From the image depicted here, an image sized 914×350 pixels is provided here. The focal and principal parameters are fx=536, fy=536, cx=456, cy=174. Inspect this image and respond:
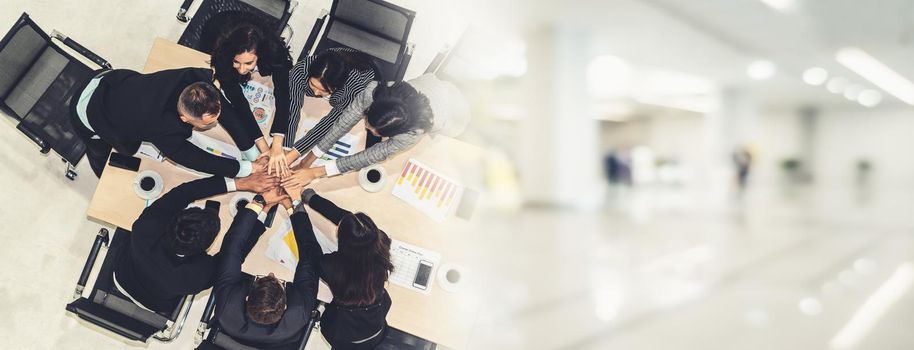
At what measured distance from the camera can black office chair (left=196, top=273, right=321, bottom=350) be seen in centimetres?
161

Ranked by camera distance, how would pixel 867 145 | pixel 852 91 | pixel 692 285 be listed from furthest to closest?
1. pixel 867 145
2. pixel 852 91
3. pixel 692 285

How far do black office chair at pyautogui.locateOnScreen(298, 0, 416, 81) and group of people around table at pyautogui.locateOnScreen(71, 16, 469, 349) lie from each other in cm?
6

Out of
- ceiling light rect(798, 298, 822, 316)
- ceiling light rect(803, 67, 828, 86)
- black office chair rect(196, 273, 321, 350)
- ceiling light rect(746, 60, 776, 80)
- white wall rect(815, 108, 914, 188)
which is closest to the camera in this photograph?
black office chair rect(196, 273, 321, 350)

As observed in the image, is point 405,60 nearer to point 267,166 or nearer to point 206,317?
point 267,166

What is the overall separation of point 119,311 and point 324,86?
1002mm

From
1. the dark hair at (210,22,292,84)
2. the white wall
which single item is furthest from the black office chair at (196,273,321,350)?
the white wall

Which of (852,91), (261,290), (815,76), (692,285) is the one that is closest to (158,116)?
(261,290)

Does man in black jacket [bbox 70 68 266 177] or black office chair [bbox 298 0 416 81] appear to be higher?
black office chair [bbox 298 0 416 81]

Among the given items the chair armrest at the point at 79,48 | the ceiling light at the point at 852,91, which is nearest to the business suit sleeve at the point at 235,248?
the chair armrest at the point at 79,48

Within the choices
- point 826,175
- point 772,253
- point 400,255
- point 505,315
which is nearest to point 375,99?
point 400,255

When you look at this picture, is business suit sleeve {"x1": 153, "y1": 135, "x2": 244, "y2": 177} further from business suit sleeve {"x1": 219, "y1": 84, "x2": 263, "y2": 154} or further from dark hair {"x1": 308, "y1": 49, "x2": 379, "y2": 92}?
dark hair {"x1": 308, "y1": 49, "x2": 379, "y2": 92}

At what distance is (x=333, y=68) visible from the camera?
1.62 metres

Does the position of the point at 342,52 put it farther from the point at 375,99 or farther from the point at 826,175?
the point at 826,175

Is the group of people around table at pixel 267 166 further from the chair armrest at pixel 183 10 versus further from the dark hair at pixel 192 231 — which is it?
the chair armrest at pixel 183 10
